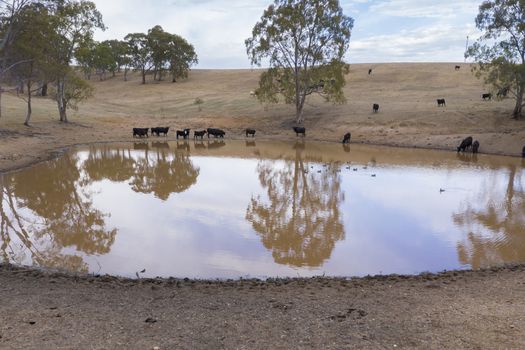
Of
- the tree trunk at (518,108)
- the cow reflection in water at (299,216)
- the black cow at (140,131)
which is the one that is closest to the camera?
the cow reflection in water at (299,216)

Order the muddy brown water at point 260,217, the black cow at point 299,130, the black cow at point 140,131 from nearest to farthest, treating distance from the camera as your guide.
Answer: the muddy brown water at point 260,217
the black cow at point 140,131
the black cow at point 299,130

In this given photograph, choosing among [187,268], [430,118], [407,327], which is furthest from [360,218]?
[430,118]

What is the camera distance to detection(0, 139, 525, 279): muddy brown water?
949 cm

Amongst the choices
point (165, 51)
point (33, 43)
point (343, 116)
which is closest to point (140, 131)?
point (33, 43)

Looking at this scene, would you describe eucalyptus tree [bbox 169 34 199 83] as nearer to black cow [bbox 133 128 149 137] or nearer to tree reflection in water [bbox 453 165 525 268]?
black cow [bbox 133 128 149 137]

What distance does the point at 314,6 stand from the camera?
39.5 metres

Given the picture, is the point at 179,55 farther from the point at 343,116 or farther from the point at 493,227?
the point at 493,227

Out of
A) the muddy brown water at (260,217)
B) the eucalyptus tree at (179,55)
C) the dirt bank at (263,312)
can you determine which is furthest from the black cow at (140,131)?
the eucalyptus tree at (179,55)

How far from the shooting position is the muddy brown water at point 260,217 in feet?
31.1

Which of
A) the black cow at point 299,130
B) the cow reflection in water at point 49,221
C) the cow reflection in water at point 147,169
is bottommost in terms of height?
the cow reflection in water at point 49,221

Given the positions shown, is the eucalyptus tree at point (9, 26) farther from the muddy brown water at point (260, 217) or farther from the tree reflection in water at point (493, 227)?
the tree reflection in water at point (493, 227)

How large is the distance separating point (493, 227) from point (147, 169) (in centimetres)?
1528

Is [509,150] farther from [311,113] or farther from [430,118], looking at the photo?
[311,113]

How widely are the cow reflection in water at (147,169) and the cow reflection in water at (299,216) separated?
348 cm
